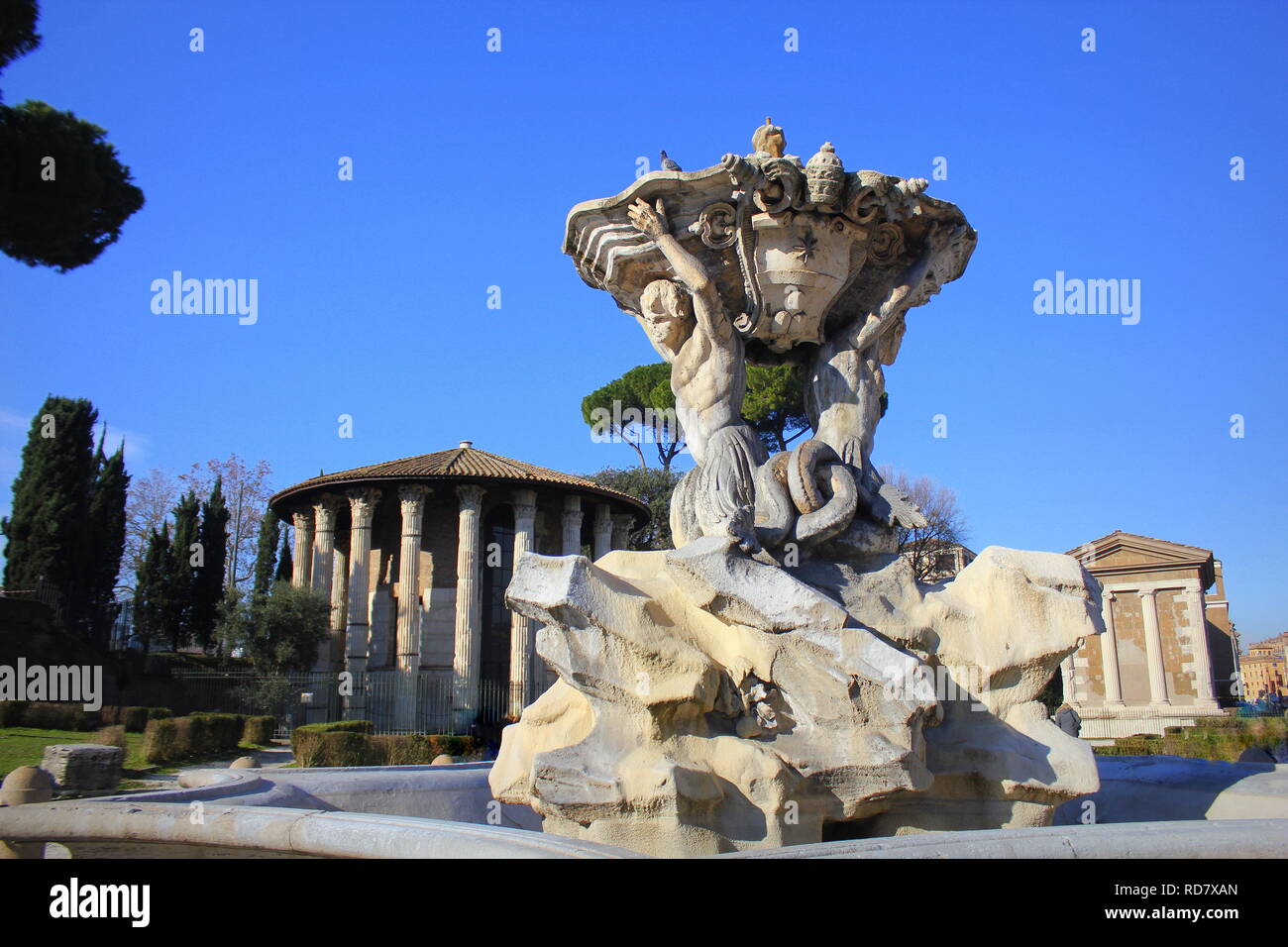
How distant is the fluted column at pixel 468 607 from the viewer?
92.0 ft

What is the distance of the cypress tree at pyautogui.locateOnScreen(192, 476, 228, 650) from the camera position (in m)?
34.1

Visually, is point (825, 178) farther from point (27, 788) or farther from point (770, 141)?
point (27, 788)

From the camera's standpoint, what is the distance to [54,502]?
28047 millimetres

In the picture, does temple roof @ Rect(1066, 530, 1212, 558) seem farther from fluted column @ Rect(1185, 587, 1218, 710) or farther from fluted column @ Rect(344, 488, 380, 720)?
fluted column @ Rect(344, 488, 380, 720)

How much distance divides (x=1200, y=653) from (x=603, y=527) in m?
21.7

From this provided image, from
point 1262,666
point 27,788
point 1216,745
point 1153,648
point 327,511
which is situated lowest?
point 1262,666

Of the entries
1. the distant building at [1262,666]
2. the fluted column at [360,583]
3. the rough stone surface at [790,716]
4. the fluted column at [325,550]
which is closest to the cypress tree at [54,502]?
the fluted column at [325,550]

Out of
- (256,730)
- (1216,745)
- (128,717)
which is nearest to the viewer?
(1216,745)

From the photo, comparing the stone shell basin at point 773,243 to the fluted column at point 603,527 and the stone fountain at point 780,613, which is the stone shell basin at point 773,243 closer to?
the stone fountain at point 780,613

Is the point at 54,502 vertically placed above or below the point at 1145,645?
above

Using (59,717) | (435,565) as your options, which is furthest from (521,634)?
(59,717)

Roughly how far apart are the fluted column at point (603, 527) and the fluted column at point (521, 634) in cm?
214
